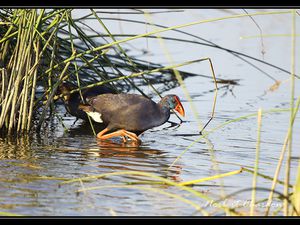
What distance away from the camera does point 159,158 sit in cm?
710

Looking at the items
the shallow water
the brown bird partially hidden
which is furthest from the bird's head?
the shallow water

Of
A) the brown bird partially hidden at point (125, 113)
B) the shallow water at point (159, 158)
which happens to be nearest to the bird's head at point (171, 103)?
the brown bird partially hidden at point (125, 113)

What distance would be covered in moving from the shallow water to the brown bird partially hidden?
168mm

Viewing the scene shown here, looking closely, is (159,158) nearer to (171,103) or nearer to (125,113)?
(125,113)

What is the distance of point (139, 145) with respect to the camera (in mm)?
7730

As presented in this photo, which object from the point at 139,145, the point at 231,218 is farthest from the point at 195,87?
the point at 231,218

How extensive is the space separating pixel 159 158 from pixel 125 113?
46.1 inches

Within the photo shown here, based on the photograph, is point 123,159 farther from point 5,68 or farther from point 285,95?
point 285,95

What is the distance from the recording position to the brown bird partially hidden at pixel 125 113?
318 inches

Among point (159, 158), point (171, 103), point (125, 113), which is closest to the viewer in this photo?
point (159, 158)

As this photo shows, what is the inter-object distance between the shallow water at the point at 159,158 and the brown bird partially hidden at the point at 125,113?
17cm

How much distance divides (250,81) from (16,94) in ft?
17.7

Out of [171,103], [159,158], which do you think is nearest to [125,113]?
[171,103]
